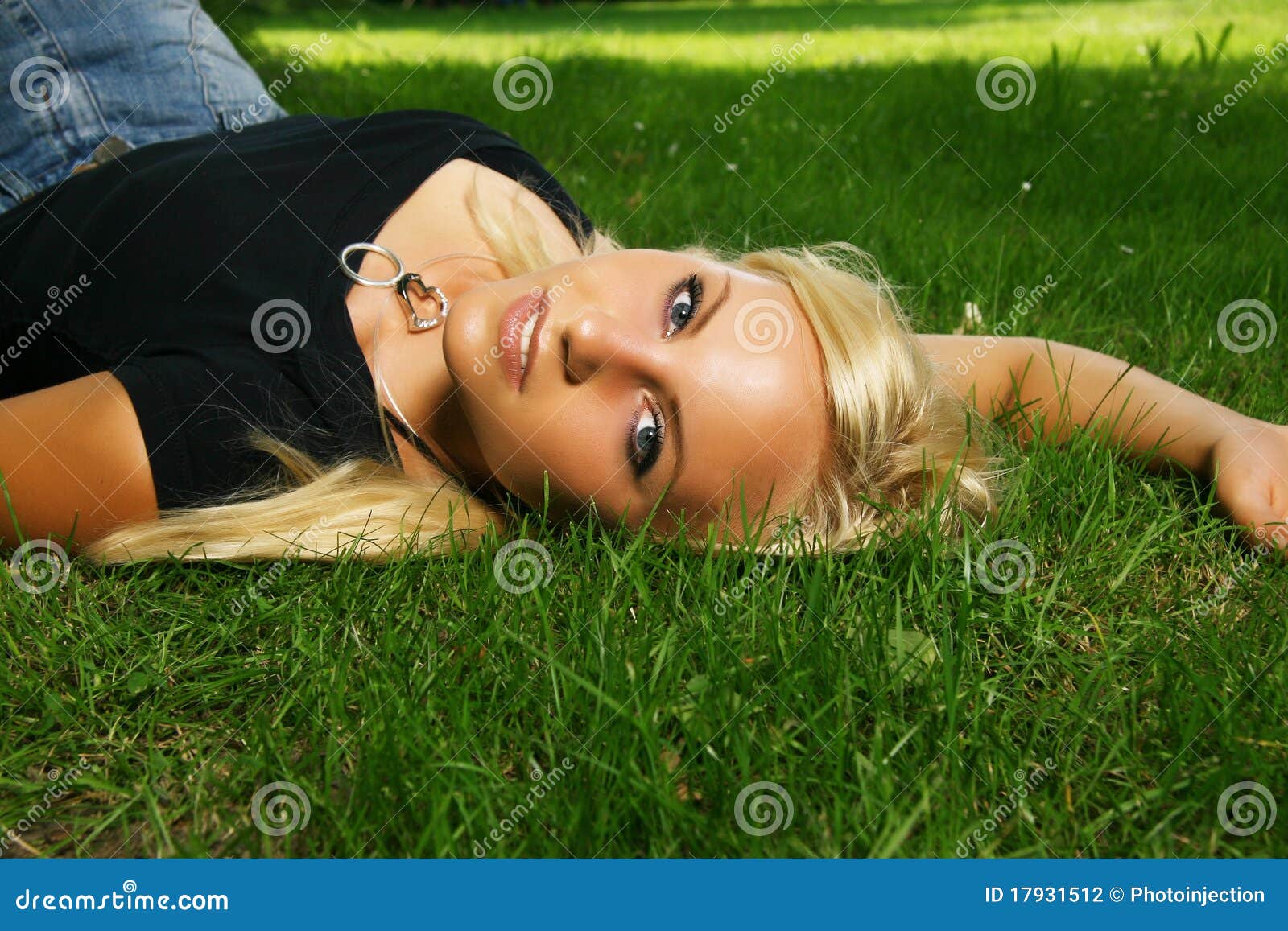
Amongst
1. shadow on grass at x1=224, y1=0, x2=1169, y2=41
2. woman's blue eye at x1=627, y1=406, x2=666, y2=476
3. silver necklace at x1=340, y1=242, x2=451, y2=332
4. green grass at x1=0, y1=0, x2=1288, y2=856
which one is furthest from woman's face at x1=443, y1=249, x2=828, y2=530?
shadow on grass at x1=224, y1=0, x2=1169, y2=41

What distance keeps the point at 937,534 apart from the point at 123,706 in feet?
4.96

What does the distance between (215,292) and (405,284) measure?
43 centimetres

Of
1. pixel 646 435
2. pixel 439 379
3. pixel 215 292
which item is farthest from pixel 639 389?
pixel 215 292

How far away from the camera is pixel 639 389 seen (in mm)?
1934

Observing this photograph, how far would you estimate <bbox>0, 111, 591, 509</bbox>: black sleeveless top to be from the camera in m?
2.06

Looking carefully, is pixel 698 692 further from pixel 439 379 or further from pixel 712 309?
pixel 439 379

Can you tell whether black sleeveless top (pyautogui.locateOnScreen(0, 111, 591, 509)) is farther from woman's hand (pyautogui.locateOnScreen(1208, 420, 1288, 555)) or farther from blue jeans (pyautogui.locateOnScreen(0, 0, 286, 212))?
woman's hand (pyautogui.locateOnScreen(1208, 420, 1288, 555))

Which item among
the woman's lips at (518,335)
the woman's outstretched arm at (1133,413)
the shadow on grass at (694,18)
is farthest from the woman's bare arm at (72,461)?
the shadow on grass at (694,18)

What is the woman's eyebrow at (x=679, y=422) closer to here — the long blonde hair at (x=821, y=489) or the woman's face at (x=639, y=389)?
the woman's face at (x=639, y=389)

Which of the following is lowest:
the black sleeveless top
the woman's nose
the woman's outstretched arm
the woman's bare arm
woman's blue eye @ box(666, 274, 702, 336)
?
the woman's bare arm

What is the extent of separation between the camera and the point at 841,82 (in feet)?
20.7

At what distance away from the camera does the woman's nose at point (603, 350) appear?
1.90 metres

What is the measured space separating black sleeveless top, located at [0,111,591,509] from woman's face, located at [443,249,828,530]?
397 millimetres

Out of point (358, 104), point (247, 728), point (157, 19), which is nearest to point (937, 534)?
point (247, 728)
